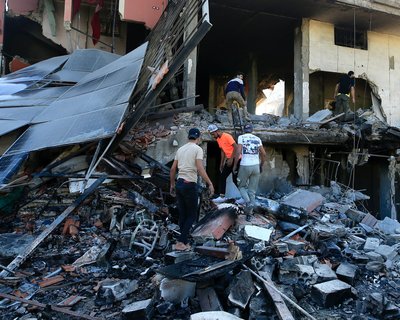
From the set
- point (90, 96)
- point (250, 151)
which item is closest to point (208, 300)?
point (250, 151)

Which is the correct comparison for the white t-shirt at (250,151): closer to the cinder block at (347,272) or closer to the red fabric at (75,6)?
the cinder block at (347,272)

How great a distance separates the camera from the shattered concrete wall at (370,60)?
12.2 meters

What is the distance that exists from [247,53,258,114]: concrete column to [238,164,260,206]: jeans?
9.20 m

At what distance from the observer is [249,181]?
21.4 ft

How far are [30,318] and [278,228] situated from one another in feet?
A: 13.5

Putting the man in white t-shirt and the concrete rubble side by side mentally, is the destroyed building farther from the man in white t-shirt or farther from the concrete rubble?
the man in white t-shirt

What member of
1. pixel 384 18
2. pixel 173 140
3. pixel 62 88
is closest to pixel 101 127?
pixel 173 140

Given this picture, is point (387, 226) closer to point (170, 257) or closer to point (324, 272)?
point (324, 272)

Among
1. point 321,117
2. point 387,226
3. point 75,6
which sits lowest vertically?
point 387,226

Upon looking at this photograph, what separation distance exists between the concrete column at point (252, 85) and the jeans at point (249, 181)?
9.20 m

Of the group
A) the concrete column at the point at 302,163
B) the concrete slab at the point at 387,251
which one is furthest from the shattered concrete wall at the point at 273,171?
the concrete slab at the point at 387,251

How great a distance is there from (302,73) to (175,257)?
374 inches

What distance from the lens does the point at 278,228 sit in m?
6.22

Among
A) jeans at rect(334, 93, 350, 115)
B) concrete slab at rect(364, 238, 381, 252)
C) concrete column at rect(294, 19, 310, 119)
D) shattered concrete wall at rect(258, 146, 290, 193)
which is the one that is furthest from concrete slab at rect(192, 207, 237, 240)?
concrete column at rect(294, 19, 310, 119)
